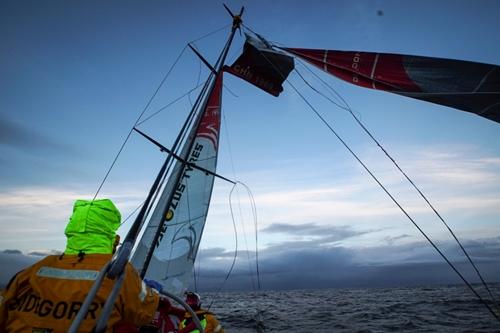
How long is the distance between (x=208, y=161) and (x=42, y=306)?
8.38 metres

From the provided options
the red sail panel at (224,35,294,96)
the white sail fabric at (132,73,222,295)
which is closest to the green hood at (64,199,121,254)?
the white sail fabric at (132,73,222,295)

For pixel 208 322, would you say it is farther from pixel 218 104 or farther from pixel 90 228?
pixel 218 104

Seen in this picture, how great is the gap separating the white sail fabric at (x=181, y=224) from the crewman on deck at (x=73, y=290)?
19.0 ft

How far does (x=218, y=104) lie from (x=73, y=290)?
32.0 ft

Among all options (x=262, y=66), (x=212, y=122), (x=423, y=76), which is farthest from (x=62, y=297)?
(x=212, y=122)

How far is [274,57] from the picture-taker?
28.9ft

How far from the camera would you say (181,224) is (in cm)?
971

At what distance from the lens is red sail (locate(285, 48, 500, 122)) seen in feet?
14.8

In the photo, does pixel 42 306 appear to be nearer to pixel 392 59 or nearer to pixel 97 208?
pixel 97 208

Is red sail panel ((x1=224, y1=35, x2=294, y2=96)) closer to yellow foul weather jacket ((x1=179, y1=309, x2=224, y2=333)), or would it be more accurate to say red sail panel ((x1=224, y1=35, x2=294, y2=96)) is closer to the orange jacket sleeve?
yellow foul weather jacket ((x1=179, y1=309, x2=224, y2=333))

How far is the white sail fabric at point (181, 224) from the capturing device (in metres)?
9.24

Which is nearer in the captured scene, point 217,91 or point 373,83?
point 373,83

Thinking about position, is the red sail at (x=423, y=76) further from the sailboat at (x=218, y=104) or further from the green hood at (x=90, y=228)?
the green hood at (x=90, y=228)

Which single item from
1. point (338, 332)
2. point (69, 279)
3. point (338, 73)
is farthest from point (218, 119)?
point (338, 332)
